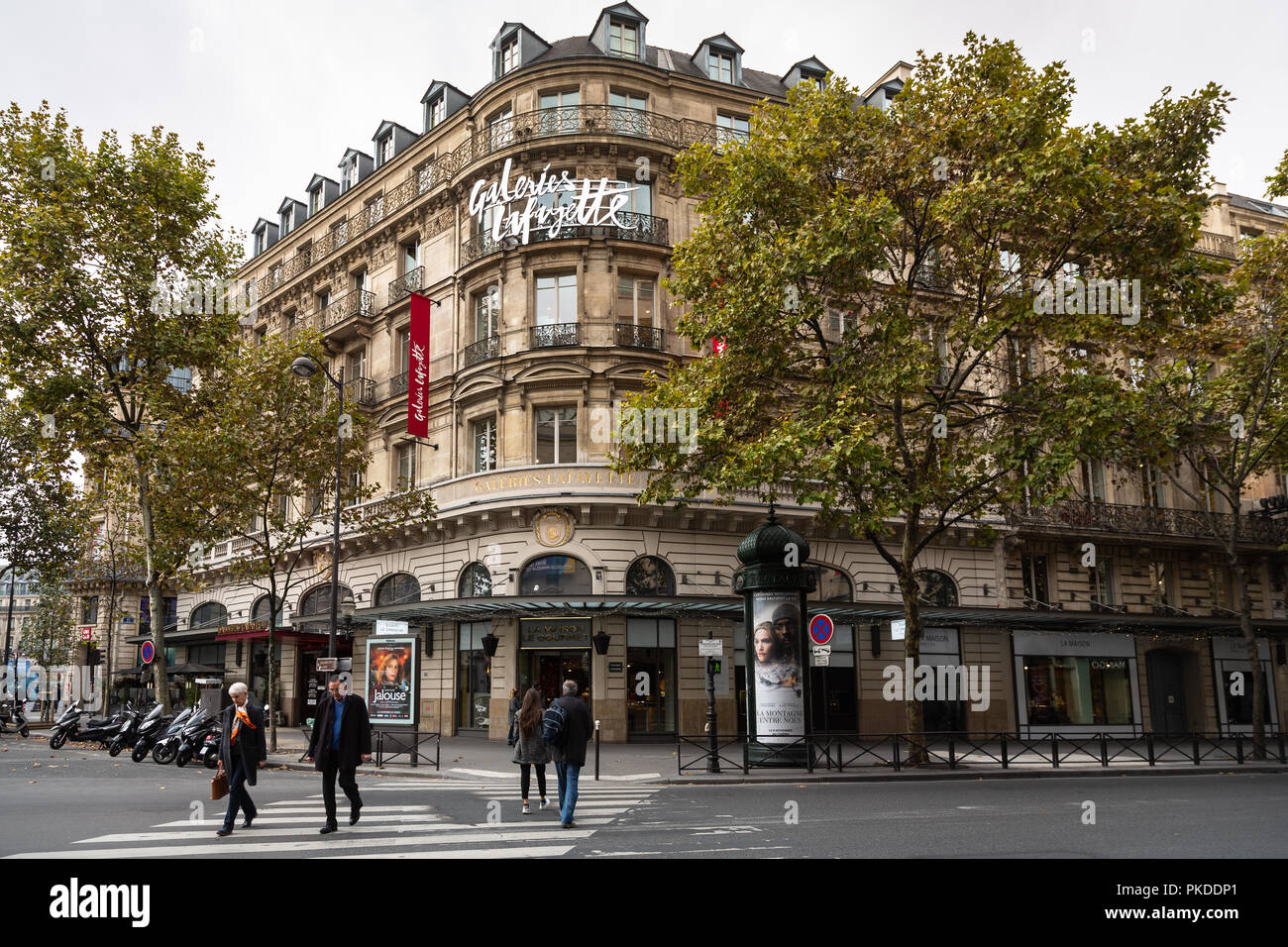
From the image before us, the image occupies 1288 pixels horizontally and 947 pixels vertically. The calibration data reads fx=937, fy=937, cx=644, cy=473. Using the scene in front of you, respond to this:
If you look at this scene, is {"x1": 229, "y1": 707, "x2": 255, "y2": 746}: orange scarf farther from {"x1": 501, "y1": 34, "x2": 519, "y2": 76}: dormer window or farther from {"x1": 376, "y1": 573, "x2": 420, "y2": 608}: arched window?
{"x1": 501, "y1": 34, "x2": 519, "y2": 76}: dormer window

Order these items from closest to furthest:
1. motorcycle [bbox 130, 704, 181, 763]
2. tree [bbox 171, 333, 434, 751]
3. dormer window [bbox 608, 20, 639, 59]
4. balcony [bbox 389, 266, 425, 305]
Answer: motorcycle [bbox 130, 704, 181, 763] → tree [bbox 171, 333, 434, 751] → dormer window [bbox 608, 20, 639, 59] → balcony [bbox 389, 266, 425, 305]

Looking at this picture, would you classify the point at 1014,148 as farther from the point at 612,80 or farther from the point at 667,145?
the point at 612,80

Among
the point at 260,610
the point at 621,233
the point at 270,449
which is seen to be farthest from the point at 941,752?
the point at 260,610

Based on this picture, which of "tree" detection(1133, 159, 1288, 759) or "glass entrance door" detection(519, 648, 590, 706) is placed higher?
"tree" detection(1133, 159, 1288, 759)

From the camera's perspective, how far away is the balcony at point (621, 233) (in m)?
27.5

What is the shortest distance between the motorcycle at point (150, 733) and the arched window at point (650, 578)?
11.4m

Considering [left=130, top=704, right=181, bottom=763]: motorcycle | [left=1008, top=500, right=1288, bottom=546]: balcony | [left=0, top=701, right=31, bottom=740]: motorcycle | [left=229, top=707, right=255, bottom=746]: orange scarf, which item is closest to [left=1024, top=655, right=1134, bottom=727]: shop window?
[left=1008, top=500, right=1288, bottom=546]: balcony

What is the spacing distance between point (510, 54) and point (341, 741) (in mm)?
26263

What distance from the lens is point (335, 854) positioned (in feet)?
28.2

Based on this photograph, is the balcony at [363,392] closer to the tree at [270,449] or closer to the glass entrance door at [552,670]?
the tree at [270,449]

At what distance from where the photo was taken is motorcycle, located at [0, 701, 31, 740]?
30406mm

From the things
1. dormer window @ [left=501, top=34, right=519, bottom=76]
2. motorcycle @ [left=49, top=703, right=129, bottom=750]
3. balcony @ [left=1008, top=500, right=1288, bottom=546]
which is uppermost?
dormer window @ [left=501, top=34, right=519, bottom=76]

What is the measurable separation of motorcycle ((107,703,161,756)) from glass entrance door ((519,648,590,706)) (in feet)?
29.7

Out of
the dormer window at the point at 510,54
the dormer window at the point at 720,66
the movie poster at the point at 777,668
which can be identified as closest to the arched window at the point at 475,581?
the movie poster at the point at 777,668
